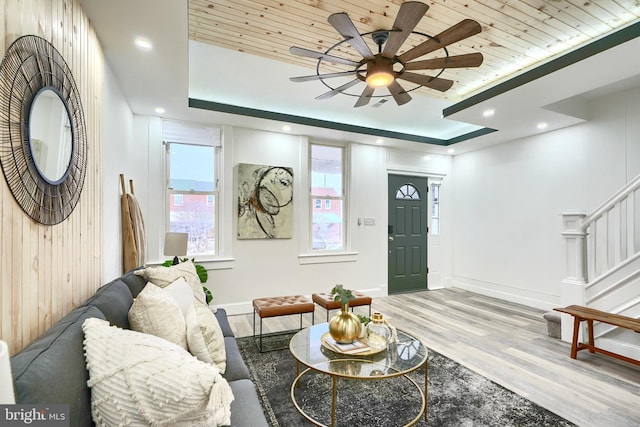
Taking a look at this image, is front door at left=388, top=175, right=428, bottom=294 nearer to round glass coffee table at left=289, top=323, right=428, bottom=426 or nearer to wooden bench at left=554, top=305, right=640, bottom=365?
wooden bench at left=554, top=305, right=640, bottom=365

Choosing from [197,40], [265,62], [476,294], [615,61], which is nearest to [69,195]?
[197,40]

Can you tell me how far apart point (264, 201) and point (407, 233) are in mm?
2883

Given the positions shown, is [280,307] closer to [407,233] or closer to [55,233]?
[55,233]

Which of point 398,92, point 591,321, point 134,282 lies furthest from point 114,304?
point 591,321

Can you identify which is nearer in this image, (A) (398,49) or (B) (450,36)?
(B) (450,36)

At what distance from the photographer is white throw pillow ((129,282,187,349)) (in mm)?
1491

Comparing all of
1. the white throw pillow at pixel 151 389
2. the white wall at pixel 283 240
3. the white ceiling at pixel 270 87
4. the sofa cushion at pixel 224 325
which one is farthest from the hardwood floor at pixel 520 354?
the white ceiling at pixel 270 87

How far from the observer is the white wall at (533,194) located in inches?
153

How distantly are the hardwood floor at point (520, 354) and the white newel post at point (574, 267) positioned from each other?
0.94 feet

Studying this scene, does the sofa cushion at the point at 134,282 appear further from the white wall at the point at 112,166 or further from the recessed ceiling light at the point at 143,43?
the recessed ceiling light at the point at 143,43

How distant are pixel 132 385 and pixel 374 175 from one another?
4958mm

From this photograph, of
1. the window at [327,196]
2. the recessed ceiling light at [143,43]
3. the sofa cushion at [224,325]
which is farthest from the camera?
the window at [327,196]

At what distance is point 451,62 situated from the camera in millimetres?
2123

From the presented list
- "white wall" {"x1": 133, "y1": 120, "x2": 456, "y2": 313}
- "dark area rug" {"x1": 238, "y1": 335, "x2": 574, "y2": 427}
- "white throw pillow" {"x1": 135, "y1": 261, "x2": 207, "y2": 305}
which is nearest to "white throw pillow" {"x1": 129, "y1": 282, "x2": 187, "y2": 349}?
"white throw pillow" {"x1": 135, "y1": 261, "x2": 207, "y2": 305}
